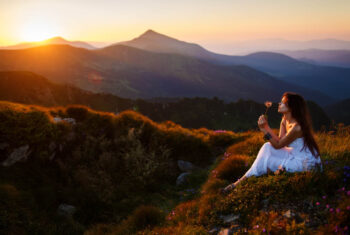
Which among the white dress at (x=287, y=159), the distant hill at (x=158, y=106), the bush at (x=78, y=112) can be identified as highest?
the bush at (x=78, y=112)

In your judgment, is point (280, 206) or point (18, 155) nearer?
point (280, 206)

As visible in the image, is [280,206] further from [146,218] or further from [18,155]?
[18,155]

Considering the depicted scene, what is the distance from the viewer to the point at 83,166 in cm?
759

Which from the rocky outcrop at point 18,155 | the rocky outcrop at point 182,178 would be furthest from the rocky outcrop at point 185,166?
the rocky outcrop at point 18,155

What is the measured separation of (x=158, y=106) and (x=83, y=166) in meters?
120

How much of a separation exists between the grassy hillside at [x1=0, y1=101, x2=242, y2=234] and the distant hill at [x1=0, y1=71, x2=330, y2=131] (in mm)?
63919

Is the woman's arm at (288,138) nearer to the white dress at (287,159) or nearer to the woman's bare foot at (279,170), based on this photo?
the white dress at (287,159)

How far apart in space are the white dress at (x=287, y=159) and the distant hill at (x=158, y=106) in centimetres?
7016

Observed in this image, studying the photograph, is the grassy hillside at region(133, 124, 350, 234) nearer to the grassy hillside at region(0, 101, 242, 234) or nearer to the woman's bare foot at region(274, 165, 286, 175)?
the woman's bare foot at region(274, 165, 286, 175)

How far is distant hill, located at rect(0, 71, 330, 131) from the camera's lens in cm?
6969

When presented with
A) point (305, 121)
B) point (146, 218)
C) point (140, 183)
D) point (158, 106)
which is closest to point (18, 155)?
point (140, 183)

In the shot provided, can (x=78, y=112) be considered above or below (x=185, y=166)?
above

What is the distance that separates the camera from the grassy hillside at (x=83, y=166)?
5578 millimetres

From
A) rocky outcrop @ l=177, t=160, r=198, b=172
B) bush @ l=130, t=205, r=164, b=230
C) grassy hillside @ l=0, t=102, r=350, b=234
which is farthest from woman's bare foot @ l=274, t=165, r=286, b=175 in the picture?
rocky outcrop @ l=177, t=160, r=198, b=172
